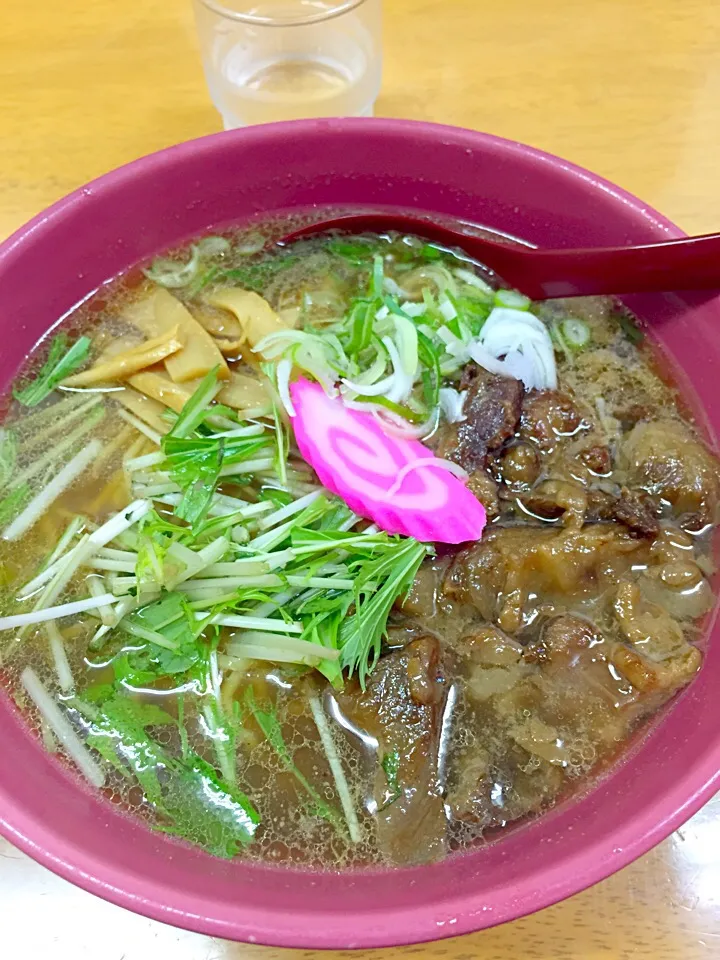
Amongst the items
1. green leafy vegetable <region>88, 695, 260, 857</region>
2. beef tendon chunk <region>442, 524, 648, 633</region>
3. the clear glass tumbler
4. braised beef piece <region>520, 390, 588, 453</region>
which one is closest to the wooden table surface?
the clear glass tumbler

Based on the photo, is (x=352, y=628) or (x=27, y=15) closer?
(x=352, y=628)

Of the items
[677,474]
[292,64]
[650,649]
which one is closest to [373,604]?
[650,649]

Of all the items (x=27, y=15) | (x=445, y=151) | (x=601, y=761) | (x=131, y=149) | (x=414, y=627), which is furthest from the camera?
(x=27, y=15)

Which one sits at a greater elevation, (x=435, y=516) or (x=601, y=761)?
(x=435, y=516)

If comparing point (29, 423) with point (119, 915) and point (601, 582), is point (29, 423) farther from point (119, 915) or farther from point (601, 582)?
point (601, 582)

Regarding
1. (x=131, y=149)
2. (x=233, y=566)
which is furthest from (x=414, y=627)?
(x=131, y=149)

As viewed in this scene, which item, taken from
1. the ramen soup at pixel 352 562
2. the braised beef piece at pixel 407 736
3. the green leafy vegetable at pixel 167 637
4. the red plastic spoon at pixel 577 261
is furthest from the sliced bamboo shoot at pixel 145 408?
the braised beef piece at pixel 407 736

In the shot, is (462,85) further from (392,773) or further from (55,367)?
(392,773)
